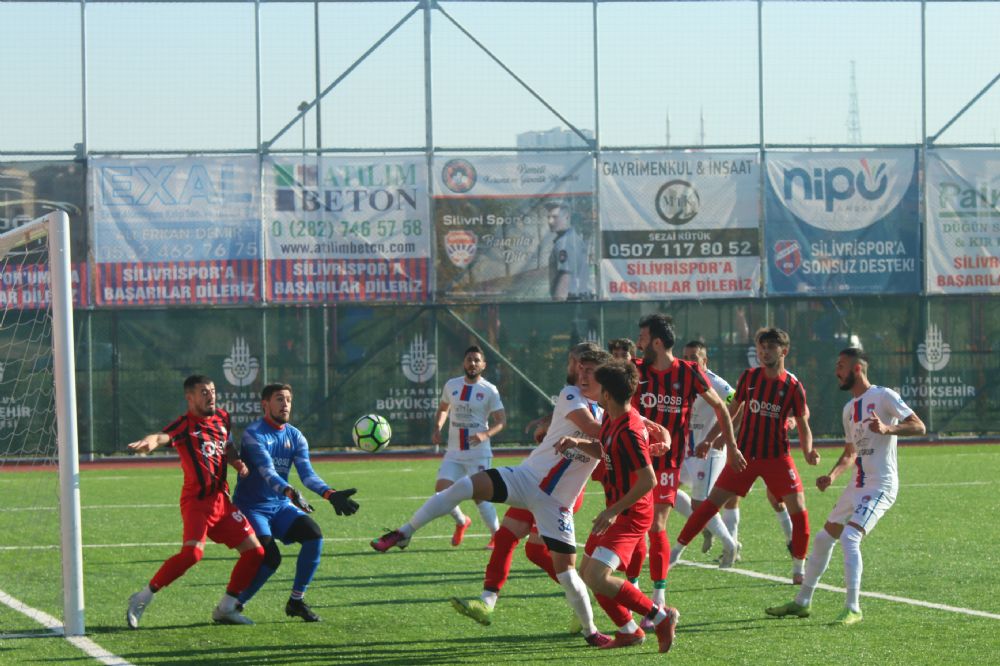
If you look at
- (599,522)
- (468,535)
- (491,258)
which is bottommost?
(468,535)

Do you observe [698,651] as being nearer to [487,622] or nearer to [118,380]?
[487,622]

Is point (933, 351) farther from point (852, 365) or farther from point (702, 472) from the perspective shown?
point (852, 365)

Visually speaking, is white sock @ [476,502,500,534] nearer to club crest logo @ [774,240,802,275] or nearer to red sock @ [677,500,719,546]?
red sock @ [677,500,719,546]

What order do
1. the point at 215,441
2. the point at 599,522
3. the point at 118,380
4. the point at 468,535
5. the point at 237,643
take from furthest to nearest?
1. the point at 118,380
2. the point at 468,535
3. the point at 215,441
4. the point at 237,643
5. the point at 599,522

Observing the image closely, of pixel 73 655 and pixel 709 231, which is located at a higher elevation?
pixel 709 231

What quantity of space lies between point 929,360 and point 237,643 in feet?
66.4

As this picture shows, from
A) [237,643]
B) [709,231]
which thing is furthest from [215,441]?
[709,231]

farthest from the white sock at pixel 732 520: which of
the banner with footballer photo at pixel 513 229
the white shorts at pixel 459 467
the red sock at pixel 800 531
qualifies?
the banner with footballer photo at pixel 513 229

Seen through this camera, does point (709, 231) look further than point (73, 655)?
Yes

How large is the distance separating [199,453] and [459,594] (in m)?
2.59

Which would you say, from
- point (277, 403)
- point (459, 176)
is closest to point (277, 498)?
point (277, 403)

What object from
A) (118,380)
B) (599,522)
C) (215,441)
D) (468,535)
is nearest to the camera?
(599,522)

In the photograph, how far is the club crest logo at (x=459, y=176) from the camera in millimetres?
26359

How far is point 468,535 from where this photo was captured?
1548 centimetres
